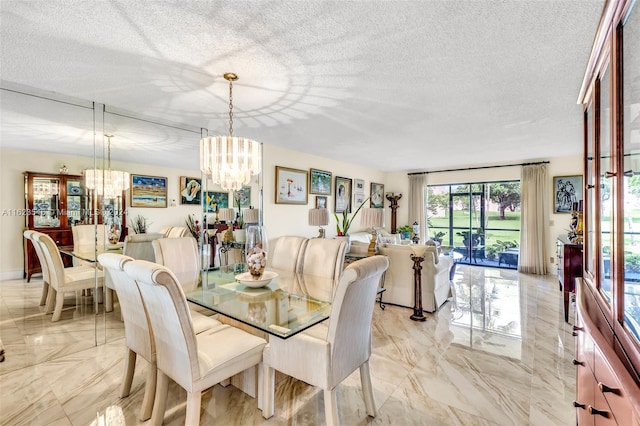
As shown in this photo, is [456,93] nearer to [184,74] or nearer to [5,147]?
[184,74]

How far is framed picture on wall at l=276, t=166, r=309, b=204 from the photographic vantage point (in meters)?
4.88

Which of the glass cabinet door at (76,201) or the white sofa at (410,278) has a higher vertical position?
the glass cabinet door at (76,201)

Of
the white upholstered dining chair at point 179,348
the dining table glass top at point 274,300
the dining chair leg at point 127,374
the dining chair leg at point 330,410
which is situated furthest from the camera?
the dining chair leg at point 127,374

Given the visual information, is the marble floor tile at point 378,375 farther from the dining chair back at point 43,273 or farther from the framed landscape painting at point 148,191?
the framed landscape painting at point 148,191

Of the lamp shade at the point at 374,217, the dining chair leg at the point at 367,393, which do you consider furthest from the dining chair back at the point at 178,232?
the dining chair leg at the point at 367,393

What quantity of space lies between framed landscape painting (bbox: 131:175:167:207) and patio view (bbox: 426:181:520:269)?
5.56 m

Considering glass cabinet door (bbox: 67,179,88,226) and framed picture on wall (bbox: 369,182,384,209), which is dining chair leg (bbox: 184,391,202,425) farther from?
framed picture on wall (bbox: 369,182,384,209)

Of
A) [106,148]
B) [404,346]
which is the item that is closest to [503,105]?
[404,346]

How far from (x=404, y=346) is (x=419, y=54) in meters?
2.46

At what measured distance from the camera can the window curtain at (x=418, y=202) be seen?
7227 millimetres

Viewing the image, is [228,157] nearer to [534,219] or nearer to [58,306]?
[58,306]

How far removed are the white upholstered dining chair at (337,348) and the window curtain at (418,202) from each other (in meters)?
5.86

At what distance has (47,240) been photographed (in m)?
2.82

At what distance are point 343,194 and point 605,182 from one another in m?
5.24
